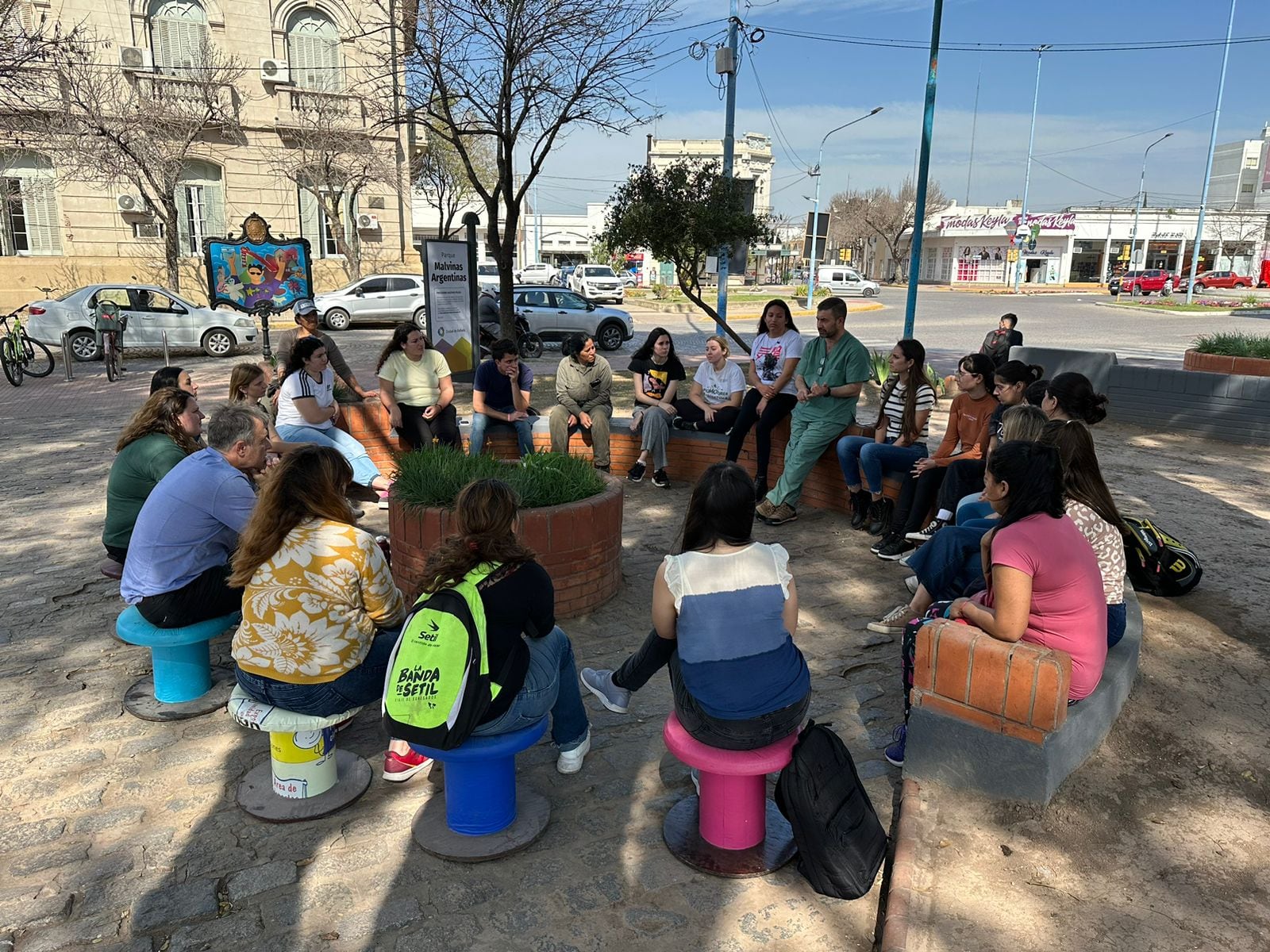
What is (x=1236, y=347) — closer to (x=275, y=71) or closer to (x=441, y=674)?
(x=441, y=674)

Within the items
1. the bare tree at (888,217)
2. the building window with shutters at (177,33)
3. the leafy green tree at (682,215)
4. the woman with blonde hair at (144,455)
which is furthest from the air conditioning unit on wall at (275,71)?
the bare tree at (888,217)

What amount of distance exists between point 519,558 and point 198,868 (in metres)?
1.53

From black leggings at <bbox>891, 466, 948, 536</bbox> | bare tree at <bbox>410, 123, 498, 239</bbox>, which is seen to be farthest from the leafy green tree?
bare tree at <bbox>410, 123, 498, 239</bbox>

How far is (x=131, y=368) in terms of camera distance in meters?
16.3

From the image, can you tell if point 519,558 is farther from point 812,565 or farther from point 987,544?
point 812,565

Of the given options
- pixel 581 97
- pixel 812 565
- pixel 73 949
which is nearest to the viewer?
pixel 73 949

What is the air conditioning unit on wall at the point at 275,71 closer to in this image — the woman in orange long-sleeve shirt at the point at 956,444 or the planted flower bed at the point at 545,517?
the planted flower bed at the point at 545,517

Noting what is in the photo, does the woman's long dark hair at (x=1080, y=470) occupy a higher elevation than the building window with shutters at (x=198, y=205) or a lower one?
lower

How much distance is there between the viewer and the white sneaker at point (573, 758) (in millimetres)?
3477

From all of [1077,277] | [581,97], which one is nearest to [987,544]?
[581,97]

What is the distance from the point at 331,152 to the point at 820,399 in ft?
84.4

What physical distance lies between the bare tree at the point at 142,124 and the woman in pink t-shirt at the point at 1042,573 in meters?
24.9

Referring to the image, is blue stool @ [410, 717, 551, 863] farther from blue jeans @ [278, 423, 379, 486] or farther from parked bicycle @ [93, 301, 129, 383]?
parked bicycle @ [93, 301, 129, 383]

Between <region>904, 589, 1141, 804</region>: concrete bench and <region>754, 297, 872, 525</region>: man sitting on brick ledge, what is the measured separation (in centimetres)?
336
